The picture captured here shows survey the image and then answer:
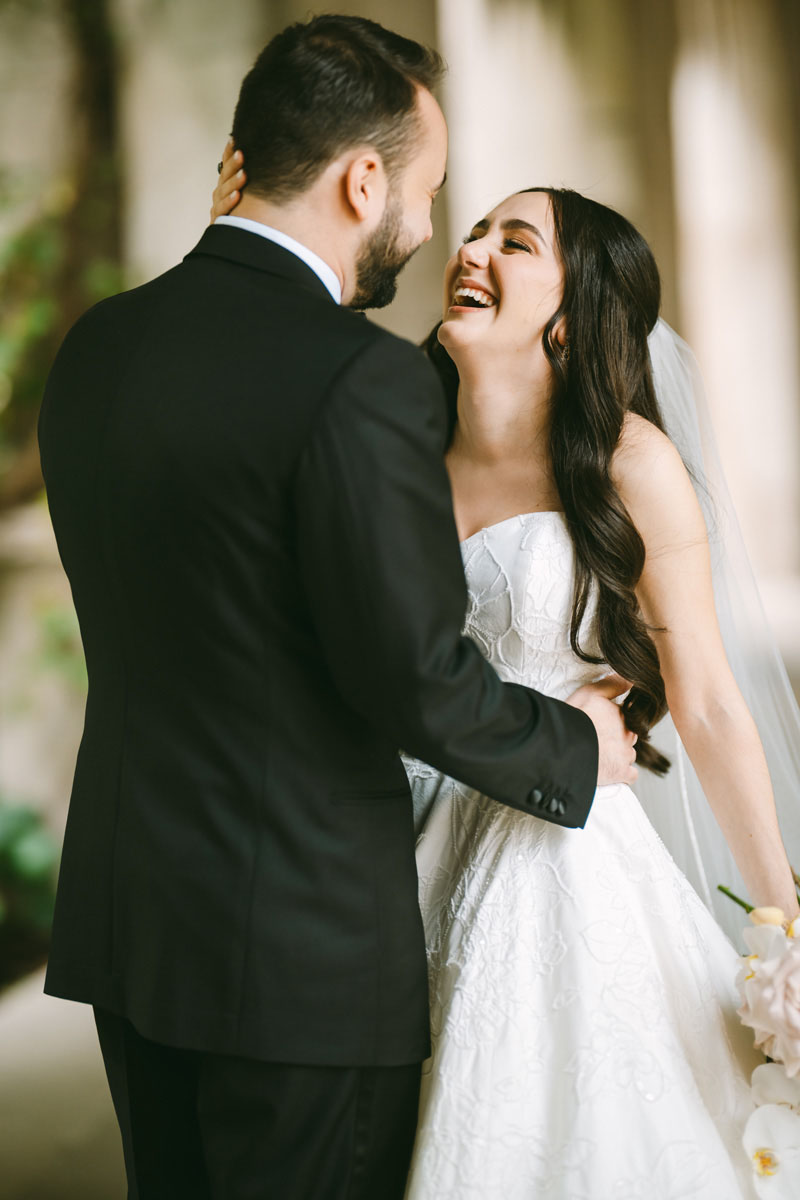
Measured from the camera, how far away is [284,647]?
1176 mm

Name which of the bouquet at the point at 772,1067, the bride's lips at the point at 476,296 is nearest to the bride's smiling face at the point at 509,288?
the bride's lips at the point at 476,296

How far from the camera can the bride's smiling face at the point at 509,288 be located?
5.71 feet

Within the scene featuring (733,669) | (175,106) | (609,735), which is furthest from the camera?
(175,106)

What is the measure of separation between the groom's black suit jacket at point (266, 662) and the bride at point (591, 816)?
0.64ft

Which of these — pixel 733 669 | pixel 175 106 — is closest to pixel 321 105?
pixel 733 669

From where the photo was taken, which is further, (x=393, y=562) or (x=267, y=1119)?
(x=267, y=1119)

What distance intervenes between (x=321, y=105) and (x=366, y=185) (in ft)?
0.34

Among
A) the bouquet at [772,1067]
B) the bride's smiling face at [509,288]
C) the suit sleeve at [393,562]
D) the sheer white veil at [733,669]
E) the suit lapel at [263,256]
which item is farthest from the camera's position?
the sheer white veil at [733,669]

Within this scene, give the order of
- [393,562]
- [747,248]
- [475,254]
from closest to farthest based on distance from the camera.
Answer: [393,562] → [475,254] → [747,248]

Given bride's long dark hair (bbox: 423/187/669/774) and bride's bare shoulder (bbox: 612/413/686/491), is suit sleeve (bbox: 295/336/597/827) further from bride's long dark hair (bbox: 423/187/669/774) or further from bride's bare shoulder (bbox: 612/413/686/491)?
bride's bare shoulder (bbox: 612/413/686/491)

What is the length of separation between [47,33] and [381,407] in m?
3.78

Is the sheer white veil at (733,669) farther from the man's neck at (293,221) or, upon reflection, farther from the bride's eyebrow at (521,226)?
the man's neck at (293,221)

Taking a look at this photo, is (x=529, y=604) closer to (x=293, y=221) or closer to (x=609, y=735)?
(x=609, y=735)

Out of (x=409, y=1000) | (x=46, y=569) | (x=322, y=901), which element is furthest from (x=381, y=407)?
(x=46, y=569)
